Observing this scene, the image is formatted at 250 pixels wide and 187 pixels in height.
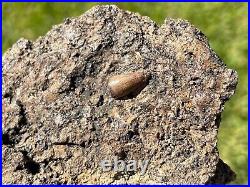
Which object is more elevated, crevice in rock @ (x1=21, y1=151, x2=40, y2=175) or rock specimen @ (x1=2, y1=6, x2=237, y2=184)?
rock specimen @ (x1=2, y1=6, x2=237, y2=184)

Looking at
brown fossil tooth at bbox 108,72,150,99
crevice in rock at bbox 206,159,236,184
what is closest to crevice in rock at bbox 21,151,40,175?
brown fossil tooth at bbox 108,72,150,99

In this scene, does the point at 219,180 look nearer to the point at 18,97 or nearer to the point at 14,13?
the point at 18,97

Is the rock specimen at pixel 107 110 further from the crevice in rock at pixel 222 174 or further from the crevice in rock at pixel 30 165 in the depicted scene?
the crevice in rock at pixel 222 174

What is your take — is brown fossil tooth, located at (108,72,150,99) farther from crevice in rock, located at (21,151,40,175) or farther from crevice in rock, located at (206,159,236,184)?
crevice in rock, located at (206,159,236,184)

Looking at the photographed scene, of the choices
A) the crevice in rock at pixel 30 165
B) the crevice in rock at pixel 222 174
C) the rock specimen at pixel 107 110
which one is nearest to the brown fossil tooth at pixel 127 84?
the rock specimen at pixel 107 110

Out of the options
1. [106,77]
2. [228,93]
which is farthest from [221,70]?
[106,77]

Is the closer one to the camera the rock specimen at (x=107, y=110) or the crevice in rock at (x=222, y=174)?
the rock specimen at (x=107, y=110)
